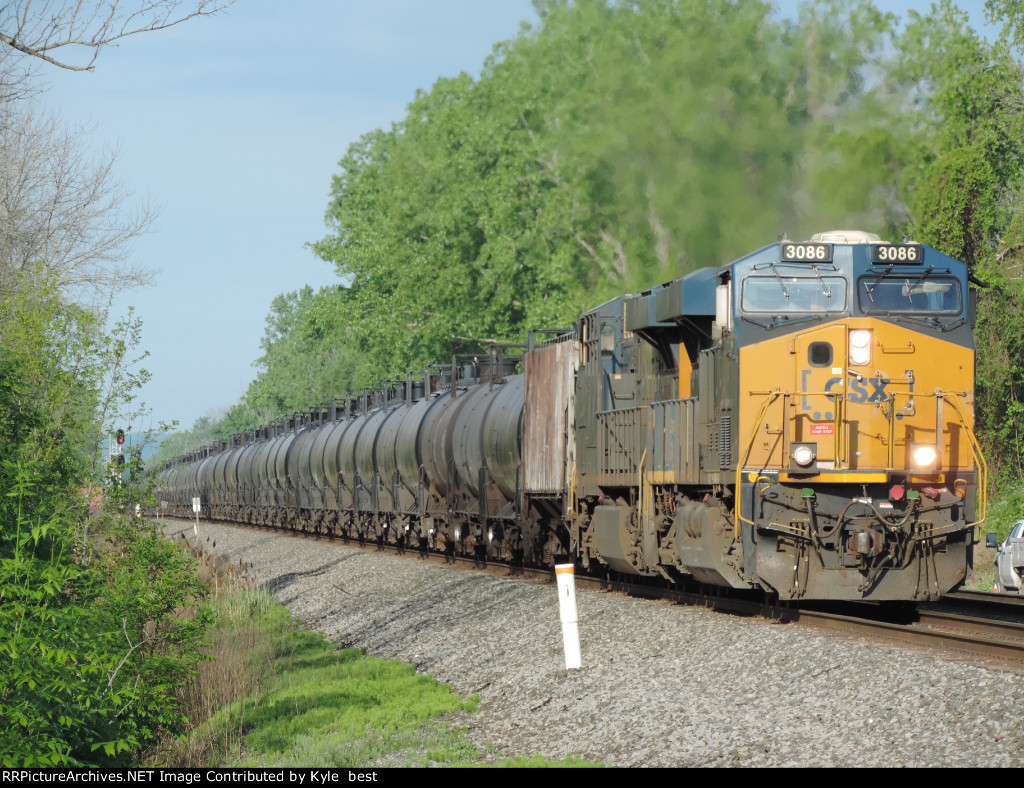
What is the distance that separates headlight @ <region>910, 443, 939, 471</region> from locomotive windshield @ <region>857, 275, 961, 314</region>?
157cm

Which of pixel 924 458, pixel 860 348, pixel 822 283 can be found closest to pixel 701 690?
pixel 924 458

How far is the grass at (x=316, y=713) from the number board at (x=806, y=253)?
6.03m

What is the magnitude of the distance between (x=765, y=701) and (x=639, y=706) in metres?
1.02

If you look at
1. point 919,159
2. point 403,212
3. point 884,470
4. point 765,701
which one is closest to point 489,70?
point 403,212

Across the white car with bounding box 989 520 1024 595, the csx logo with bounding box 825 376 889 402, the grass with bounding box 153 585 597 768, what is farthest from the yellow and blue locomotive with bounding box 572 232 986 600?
the white car with bounding box 989 520 1024 595

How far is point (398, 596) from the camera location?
20.9 meters

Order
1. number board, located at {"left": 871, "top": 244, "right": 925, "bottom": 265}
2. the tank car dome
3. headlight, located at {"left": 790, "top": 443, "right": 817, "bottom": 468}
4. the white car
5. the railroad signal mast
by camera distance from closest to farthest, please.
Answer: headlight, located at {"left": 790, "top": 443, "right": 817, "bottom": 468}
number board, located at {"left": 871, "top": 244, "right": 925, "bottom": 265}
the tank car dome
the railroad signal mast
the white car

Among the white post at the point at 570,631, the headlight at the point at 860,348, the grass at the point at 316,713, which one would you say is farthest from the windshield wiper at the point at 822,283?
the grass at the point at 316,713

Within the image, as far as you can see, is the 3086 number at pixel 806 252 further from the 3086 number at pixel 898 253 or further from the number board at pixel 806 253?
the 3086 number at pixel 898 253

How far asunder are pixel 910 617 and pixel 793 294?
410cm

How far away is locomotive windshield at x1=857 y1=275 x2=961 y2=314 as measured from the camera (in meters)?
13.8

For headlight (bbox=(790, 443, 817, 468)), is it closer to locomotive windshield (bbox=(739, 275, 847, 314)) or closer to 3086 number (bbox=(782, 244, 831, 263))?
locomotive windshield (bbox=(739, 275, 847, 314))

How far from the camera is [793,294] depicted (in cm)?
1388

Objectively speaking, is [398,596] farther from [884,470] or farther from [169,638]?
[884,470]
